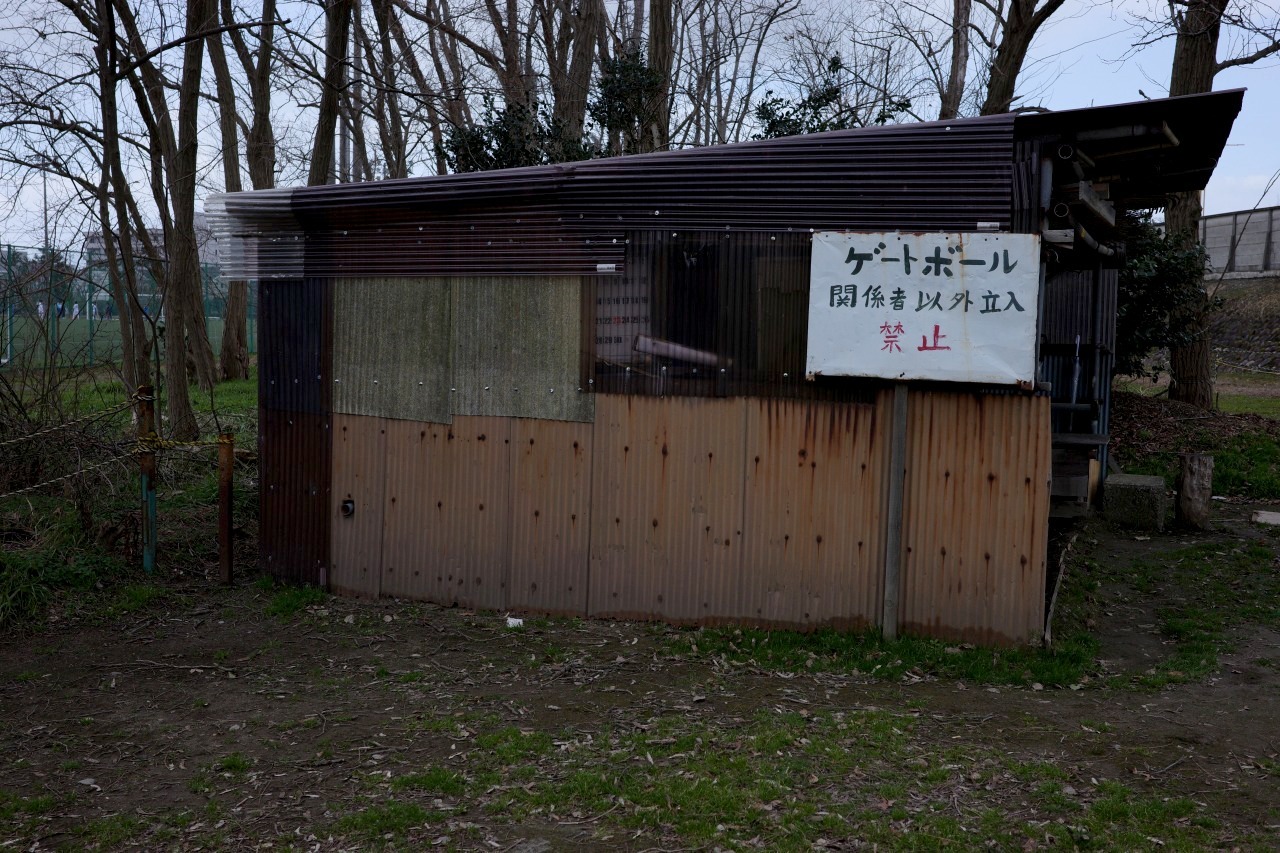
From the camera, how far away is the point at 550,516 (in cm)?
700

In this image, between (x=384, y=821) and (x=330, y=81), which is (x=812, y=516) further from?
(x=330, y=81)

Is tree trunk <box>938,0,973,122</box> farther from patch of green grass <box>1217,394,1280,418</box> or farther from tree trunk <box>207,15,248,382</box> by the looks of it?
tree trunk <box>207,15,248,382</box>

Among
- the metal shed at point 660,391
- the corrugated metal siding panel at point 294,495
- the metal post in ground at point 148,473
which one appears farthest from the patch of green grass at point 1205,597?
the metal post in ground at point 148,473

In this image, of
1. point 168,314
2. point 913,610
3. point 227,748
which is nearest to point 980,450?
point 913,610

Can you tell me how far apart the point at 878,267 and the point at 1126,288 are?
8.40 meters

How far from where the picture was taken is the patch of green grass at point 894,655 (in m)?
5.89

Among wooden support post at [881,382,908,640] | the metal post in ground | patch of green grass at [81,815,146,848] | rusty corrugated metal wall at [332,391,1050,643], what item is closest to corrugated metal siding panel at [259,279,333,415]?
rusty corrugated metal wall at [332,391,1050,643]

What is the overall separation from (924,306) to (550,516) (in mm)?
2744

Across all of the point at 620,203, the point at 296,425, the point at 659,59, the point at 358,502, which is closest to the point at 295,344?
the point at 296,425

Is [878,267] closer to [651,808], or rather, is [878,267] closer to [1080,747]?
[1080,747]

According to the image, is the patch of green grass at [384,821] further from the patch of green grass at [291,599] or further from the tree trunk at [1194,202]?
the tree trunk at [1194,202]

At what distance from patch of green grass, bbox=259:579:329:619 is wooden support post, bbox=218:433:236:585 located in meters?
0.32

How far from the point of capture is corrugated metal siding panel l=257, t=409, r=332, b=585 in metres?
7.60

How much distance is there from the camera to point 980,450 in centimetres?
616
